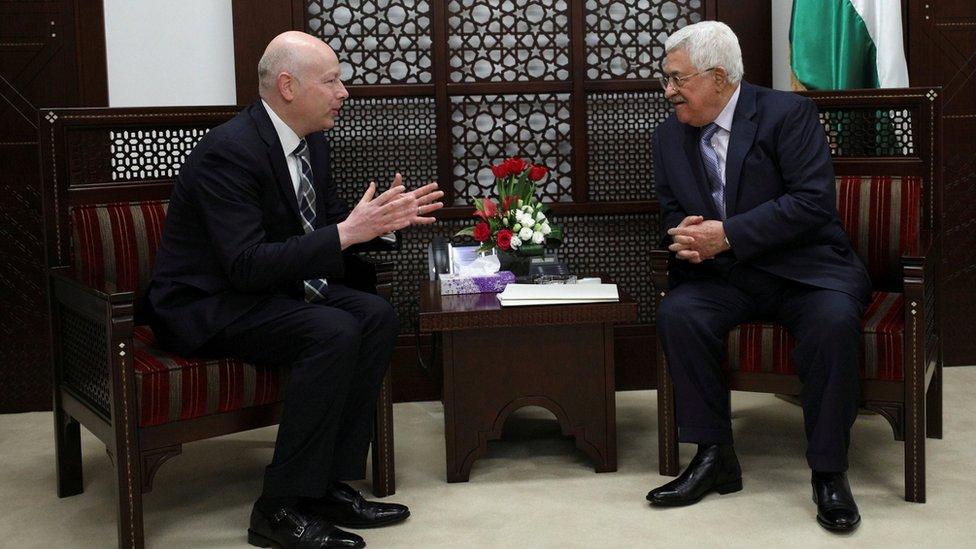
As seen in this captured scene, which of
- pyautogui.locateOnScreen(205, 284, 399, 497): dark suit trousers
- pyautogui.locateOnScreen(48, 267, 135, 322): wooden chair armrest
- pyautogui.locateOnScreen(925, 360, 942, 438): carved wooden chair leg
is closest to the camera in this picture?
pyautogui.locateOnScreen(48, 267, 135, 322): wooden chair armrest

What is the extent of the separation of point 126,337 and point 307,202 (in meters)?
0.70

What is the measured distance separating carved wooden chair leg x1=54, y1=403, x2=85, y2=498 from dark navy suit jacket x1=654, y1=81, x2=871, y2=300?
192 centimetres

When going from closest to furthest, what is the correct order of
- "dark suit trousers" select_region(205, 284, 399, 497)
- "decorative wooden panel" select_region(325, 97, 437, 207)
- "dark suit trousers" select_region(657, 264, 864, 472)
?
"dark suit trousers" select_region(205, 284, 399, 497)
"dark suit trousers" select_region(657, 264, 864, 472)
"decorative wooden panel" select_region(325, 97, 437, 207)

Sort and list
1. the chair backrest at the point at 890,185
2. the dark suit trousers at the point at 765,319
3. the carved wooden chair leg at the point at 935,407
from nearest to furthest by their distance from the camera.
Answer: the dark suit trousers at the point at 765,319, the chair backrest at the point at 890,185, the carved wooden chair leg at the point at 935,407

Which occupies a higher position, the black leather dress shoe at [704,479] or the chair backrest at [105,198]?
the chair backrest at [105,198]

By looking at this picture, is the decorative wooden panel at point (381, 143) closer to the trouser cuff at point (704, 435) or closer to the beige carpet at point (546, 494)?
the beige carpet at point (546, 494)

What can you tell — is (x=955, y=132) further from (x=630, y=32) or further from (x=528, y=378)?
(x=528, y=378)

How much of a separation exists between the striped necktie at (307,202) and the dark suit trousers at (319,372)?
101 millimetres

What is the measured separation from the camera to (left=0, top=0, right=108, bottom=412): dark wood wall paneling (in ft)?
14.0

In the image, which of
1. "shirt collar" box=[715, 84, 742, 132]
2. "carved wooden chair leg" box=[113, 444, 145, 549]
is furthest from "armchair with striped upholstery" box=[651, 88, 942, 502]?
"carved wooden chair leg" box=[113, 444, 145, 549]

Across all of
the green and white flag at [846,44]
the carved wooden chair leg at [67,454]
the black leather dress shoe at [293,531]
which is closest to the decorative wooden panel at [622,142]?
the green and white flag at [846,44]

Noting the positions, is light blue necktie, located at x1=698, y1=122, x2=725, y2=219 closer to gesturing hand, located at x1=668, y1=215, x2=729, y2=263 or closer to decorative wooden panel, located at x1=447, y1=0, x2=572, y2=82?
gesturing hand, located at x1=668, y1=215, x2=729, y2=263

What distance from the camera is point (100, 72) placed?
4.30m

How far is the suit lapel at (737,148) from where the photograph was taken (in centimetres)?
345
